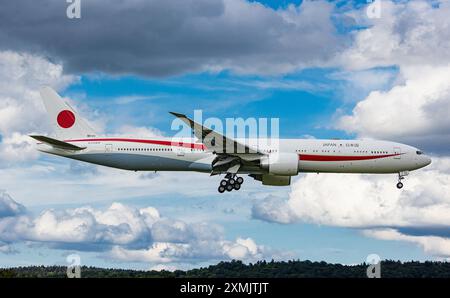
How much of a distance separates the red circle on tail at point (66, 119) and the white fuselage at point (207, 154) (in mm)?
3047

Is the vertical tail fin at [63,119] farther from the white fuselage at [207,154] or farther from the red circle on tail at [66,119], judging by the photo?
the white fuselage at [207,154]

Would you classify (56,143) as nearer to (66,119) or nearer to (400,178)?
(66,119)

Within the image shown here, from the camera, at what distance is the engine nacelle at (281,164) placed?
192ft

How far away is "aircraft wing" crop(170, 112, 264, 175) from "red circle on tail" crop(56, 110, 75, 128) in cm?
1337

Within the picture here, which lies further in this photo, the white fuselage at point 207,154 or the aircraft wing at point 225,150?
the white fuselage at point 207,154

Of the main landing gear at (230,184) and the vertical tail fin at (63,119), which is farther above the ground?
the vertical tail fin at (63,119)

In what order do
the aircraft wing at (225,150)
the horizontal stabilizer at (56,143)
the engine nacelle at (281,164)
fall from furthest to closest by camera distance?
the horizontal stabilizer at (56,143)
the engine nacelle at (281,164)
the aircraft wing at (225,150)

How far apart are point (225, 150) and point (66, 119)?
15858 millimetres

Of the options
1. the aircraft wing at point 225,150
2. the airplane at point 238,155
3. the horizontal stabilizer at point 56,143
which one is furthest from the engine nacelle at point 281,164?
the horizontal stabilizer at point 56,143

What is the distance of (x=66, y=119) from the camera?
6550 centimetres
